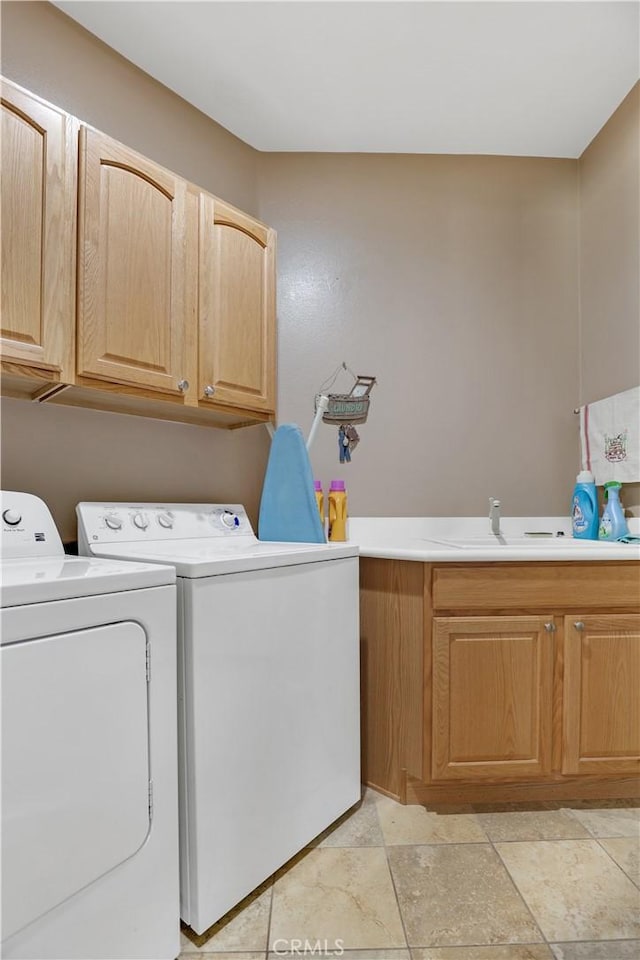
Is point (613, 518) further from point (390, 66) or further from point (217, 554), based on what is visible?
point (390, 66)

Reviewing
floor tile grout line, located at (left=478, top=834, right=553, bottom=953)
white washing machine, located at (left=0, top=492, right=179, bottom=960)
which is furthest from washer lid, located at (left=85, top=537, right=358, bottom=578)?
floor tile grout line, located at (left=478, top=834, right=553, bottom=953)

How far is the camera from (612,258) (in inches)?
85.2

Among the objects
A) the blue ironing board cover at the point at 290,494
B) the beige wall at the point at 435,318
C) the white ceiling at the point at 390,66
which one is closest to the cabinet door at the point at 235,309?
the blue ironing board cover at the point at 290,494

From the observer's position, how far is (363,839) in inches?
60.9

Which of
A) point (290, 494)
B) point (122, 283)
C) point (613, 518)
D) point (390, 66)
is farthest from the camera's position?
point (613, 518)

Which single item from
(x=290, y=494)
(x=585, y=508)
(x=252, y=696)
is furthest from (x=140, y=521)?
(x=585, y=508)

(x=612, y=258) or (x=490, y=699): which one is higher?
(x=612, y=258)

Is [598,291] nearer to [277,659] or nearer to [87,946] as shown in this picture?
[277,659]

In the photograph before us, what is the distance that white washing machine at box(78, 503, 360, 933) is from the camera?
1.18 m

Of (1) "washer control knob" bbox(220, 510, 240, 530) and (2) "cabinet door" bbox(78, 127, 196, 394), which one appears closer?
(2) "cabinet door" bbox(78, 127, 196, 394)

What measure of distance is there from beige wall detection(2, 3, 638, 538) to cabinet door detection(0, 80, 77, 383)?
0.91m

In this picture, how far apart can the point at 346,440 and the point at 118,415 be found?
89cm

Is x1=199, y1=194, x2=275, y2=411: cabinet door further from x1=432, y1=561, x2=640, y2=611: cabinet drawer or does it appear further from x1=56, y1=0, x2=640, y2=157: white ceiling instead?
x1=432, y1=561, x2=640, y2=611: cabinet drawer

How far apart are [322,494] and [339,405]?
1.22 feet
